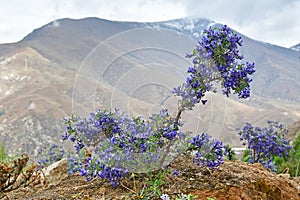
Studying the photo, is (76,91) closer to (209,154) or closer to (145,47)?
(145,47)

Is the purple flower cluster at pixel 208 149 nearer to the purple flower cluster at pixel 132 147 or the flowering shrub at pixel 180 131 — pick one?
the flowering shrub at pixel 180 131

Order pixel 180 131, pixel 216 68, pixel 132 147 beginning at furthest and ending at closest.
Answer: pixel 180 131
pixel 216 68
pixel 132 147

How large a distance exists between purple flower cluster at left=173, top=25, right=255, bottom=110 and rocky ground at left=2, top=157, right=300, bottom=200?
79 cm

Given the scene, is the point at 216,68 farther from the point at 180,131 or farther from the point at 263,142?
the point at 263,142

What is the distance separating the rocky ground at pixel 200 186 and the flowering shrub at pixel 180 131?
176mm

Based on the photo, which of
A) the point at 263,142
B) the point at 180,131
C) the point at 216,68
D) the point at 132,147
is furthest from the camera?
the point at 263,142

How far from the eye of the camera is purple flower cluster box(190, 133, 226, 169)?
3634 mm

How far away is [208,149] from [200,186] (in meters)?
0.38

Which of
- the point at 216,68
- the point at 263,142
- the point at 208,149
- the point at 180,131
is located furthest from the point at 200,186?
the point at 263,142

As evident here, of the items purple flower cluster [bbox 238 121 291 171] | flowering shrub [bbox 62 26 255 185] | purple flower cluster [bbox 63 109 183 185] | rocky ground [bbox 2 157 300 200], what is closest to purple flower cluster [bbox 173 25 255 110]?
flowering shrub [bbox 62 26 255 185]

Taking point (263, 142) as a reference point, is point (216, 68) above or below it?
above

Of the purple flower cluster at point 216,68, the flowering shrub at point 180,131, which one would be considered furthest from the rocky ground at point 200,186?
the purple flower cluster at point 216,68

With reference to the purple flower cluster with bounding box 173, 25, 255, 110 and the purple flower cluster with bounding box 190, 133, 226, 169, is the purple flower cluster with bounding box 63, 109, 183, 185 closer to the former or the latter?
the purple flower cluster with bounding box 190, 133, 226, 169

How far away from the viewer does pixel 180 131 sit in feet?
12.4
